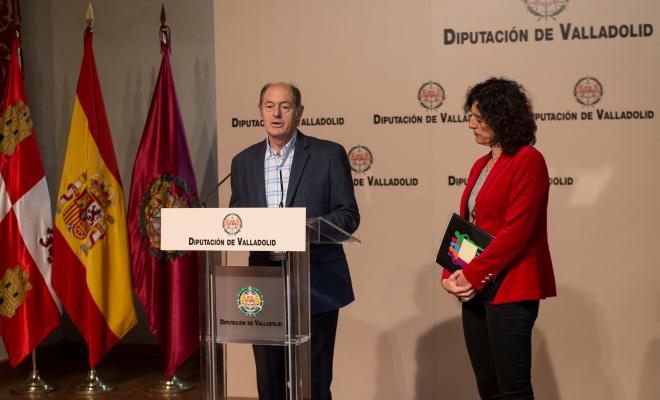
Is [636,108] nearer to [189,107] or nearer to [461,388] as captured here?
[461,388]

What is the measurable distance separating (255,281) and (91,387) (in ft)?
8.71

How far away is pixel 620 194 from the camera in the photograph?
4.06m

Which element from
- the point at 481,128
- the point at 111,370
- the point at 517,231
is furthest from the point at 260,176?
the point at 111,370

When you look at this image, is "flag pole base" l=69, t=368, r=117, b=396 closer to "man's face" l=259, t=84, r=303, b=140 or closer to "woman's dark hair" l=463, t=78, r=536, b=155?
"man's face" l=259, t=84, r=303, b=140

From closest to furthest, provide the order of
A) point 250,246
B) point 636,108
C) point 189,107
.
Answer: point 250,246 < point 636,108 < point 189,107

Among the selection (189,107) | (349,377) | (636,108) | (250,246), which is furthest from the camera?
(189,107)

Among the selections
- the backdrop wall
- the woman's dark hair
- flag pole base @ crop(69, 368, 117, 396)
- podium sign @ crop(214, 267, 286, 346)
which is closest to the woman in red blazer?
the woman's dark hair

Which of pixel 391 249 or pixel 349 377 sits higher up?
pixel 391 249

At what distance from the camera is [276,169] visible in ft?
9.44

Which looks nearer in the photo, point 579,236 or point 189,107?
point 579,236

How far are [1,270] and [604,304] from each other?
3304 mm

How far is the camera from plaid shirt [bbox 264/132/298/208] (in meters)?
2.85

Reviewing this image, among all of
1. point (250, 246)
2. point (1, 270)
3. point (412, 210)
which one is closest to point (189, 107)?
point (1, 270)

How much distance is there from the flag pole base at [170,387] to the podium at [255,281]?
2255mm
